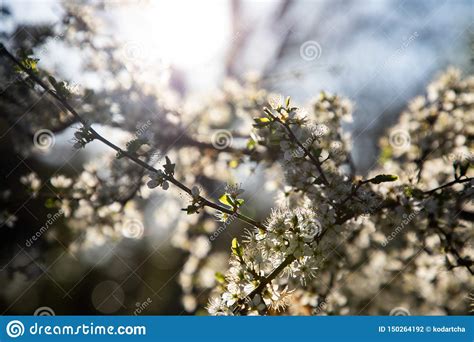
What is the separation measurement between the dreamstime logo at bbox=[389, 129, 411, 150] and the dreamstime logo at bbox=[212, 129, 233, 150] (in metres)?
1.23

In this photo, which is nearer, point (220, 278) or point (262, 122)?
point (262, 122)

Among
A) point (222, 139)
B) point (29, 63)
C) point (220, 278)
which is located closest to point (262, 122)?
point (220, 278)

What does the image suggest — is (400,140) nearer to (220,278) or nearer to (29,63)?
(220,278)

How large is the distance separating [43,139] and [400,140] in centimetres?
275

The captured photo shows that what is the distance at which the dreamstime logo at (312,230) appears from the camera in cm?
167

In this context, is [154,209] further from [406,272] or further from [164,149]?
[406,272]

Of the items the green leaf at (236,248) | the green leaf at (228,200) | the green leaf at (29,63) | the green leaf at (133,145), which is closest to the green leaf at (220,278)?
the green leaf at (236,248)

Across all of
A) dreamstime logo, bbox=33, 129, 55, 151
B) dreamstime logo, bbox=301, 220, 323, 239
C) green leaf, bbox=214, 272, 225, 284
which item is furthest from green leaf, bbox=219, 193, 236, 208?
dreamstime logo, bbox=33, 129, 55, 151

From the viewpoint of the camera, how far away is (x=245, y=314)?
1.77 metres

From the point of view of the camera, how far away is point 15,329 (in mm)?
2527

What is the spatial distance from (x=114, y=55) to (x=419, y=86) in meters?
3.44

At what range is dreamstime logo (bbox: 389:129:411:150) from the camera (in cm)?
316

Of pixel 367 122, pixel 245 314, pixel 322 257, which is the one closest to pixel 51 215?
pixel 245 314

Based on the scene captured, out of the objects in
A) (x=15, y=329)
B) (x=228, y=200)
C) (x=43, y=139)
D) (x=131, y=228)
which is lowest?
(x=15, y=329)
